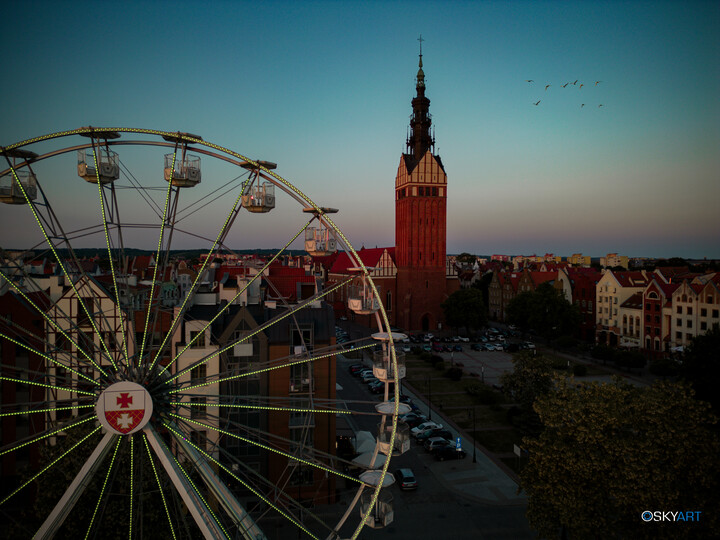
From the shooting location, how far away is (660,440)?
18.6m

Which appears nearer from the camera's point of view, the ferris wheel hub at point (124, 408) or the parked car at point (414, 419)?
the ferris wheel hub at point (124, 408)

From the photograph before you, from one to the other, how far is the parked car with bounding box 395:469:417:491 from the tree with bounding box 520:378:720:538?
31.2ft

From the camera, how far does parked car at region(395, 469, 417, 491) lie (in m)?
28.2

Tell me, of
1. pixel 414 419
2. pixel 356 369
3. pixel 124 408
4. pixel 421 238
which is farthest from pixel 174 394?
pixel 421 238

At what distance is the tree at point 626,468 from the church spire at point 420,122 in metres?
69.0

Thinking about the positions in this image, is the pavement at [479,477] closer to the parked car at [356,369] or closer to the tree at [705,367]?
the tree at [705,367]

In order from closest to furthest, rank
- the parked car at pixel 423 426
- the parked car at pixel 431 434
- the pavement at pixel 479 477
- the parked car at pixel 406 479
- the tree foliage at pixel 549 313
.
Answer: the pavement at pixel 479 477, the parked car at pixel 406 479, the parked car at pixel 431 434, the parked car at pixel 423 426, the tree foliage at pixel 549 313

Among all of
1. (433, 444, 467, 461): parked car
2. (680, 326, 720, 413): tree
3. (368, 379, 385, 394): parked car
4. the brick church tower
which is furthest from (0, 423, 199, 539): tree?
the brick church tower

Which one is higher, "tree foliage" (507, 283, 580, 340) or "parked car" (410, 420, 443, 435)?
"tree foliage" (507, 283, 580, 340)

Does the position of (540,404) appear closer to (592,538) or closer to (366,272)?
(592,538)

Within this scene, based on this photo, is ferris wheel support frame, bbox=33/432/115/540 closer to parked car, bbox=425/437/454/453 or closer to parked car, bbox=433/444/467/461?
parked car, bbox=433/444/467/461

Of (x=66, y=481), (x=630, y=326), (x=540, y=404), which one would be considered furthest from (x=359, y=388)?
(x=630, y=326)

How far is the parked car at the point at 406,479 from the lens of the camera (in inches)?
1110

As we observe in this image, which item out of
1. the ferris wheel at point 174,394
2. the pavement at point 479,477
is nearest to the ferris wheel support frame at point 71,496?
the ferris wheel at point 174,394
